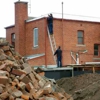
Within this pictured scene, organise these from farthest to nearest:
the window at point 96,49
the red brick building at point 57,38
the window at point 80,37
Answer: the window at point 96,49 → the window at point 80,37 → the red brick building at point 57,38

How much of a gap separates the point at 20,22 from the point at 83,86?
2449 centimetres

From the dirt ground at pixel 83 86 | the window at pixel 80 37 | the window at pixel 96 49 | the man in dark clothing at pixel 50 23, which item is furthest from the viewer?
the window at pixel 96 49

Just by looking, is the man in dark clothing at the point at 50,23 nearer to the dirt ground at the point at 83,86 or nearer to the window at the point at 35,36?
the window at the point at 35,36

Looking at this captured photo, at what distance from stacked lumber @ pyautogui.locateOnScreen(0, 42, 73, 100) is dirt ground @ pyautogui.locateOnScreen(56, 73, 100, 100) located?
4.18 metres

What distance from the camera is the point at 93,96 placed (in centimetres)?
2011

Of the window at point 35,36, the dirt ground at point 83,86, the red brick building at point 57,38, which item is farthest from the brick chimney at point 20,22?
the dirt ground at point 83,86

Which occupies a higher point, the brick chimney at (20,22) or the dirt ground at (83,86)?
the brick chimney at (20,22)

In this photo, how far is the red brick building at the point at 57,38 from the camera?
41.9 m

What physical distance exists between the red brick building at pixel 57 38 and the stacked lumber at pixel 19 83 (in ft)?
81.7

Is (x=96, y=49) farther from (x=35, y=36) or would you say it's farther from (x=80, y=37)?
(x=35, y=36)

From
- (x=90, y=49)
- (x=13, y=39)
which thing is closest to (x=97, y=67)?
(x=90, y=49)

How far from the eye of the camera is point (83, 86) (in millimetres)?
23109

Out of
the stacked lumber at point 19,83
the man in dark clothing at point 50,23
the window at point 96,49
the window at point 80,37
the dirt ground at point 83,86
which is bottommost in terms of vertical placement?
the dirt ground at point 83,86

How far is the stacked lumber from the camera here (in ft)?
46.0
